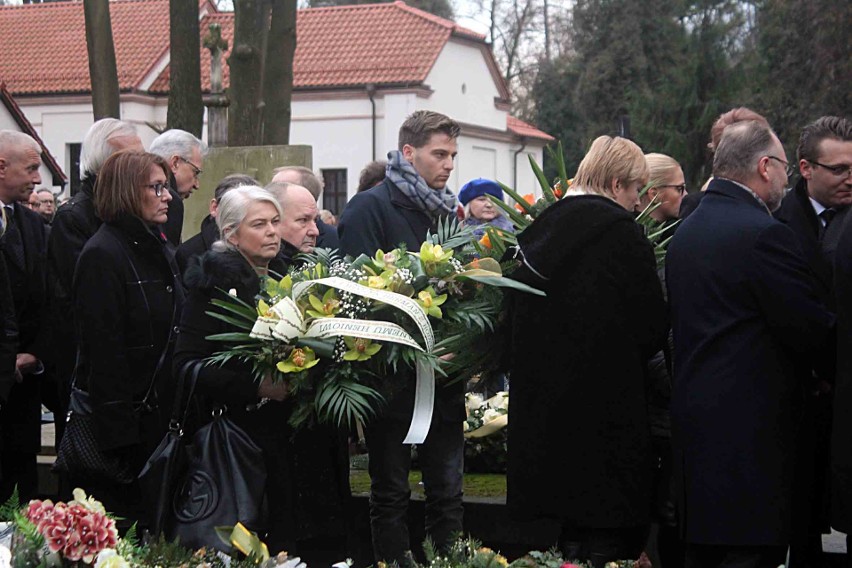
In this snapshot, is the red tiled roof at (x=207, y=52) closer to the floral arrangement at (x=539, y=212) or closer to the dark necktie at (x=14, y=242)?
the dark necktie at (x=14, y=242)

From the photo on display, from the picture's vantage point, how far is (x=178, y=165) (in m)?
6.96

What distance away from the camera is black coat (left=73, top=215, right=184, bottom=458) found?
17.8 ft

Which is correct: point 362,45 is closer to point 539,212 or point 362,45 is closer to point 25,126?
point 25,126

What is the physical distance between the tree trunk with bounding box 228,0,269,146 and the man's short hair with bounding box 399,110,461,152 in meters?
7.90

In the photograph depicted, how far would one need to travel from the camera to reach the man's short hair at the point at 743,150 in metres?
4.78

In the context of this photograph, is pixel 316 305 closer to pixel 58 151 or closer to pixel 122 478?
pixel 122 478

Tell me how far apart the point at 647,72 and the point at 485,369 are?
38975 millimetres

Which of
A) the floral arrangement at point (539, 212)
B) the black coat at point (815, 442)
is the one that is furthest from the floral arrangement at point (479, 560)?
the floral arrangement at point (539, 212)

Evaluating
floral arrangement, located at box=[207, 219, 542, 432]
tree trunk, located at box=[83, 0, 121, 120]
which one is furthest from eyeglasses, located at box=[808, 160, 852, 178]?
tree trunk, located at box=[83, 0, 121, 120]

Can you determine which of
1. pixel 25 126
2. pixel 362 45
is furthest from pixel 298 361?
pixel 362 45

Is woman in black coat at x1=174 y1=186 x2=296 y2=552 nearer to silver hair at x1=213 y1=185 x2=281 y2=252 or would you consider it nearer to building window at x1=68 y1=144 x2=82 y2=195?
silver hair at x1=213 y1=185 x2=281 y2=252

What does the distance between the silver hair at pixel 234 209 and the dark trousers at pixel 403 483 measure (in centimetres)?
101

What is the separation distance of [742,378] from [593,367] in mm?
570

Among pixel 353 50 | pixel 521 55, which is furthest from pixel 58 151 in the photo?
pixel 521 55
